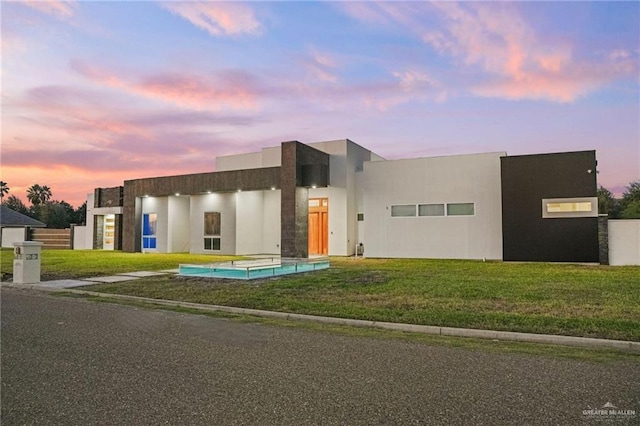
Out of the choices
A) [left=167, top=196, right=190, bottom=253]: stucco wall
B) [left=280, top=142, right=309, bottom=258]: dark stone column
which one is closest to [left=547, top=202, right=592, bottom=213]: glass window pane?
[left=280, top=142, right=309, bottom=258]: dark stone column

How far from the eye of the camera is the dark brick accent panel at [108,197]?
3131 cm

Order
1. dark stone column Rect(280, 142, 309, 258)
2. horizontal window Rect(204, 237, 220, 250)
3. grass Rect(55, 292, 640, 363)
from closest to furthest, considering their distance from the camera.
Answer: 1. grass Rect(55, 292, 640, 363)
2. dark stone column Rect(280, 142, 309, 258)
3. horizontal window Rect(204, 237, 220, 250)

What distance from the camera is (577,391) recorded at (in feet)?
12.5

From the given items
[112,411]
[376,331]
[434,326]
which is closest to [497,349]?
[434,326]

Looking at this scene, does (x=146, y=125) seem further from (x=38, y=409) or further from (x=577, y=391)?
(x=577, y=391)

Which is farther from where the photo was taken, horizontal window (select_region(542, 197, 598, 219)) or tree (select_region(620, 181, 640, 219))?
tree (select_region(620, 181, 640, 219))

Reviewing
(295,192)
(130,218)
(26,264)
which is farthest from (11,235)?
(295,192)

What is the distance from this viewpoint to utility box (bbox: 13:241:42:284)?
40.4ft

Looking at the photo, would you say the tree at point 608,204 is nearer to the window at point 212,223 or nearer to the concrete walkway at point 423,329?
the window at point 212,223

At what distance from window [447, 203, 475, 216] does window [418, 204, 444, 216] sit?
1.26 ft

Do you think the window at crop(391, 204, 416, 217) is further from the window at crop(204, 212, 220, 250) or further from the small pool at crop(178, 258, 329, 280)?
the window at crop(204, 212, 220, 250)

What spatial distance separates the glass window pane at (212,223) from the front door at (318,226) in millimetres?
5757

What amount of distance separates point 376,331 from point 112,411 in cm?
404

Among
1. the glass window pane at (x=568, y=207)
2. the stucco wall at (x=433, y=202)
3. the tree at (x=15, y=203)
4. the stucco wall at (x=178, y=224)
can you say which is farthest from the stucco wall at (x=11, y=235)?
the glass window pane at (x=568, y=207)
